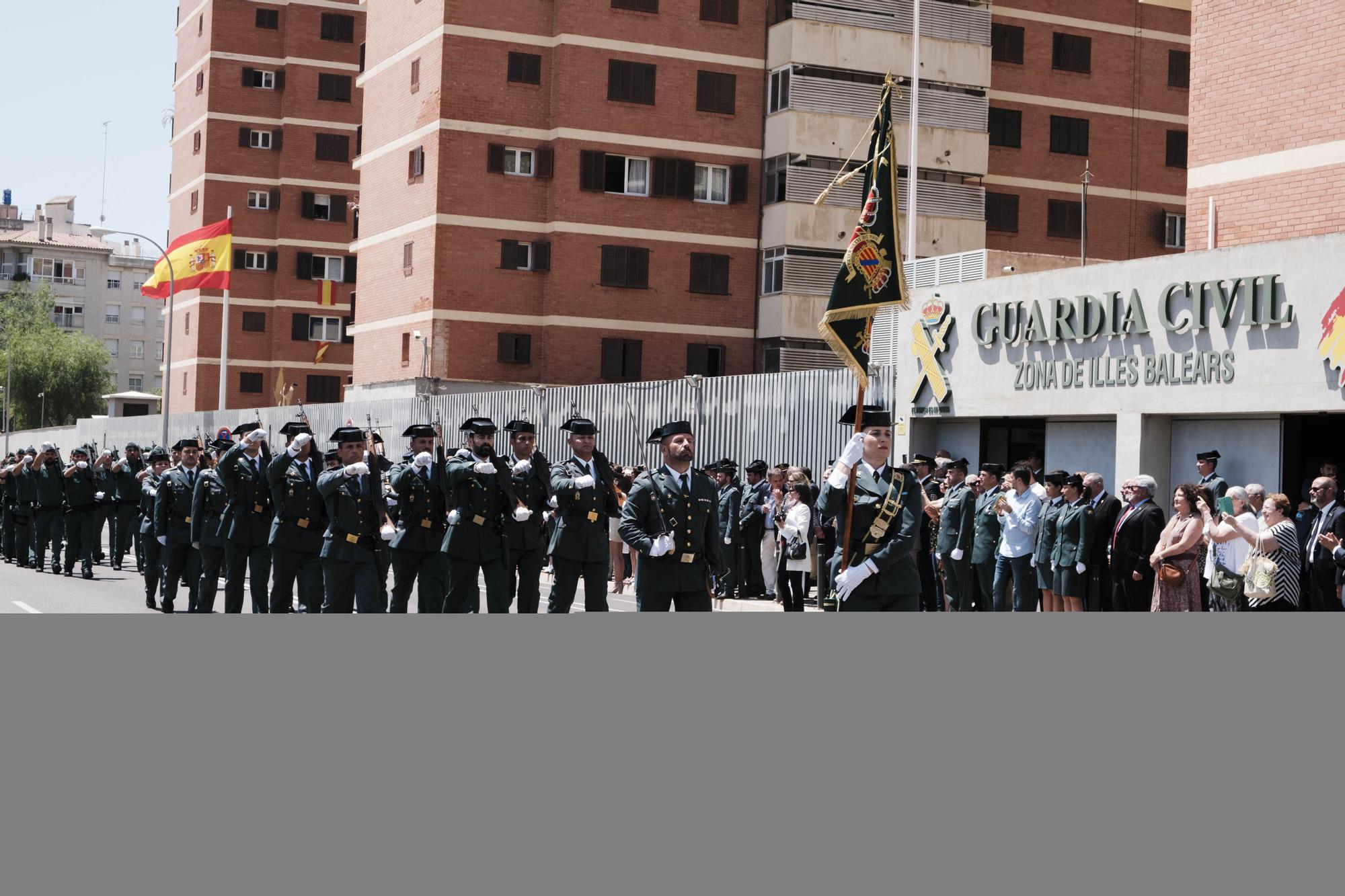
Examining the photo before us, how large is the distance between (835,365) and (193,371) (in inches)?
1271

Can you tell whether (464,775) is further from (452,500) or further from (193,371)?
(193,371)

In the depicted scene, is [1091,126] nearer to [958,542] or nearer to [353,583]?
[958,542]

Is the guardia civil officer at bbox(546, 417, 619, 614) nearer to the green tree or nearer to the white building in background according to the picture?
the green tree

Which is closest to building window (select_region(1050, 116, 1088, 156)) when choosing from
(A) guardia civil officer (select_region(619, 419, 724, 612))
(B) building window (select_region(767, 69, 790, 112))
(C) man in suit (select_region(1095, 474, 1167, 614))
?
(B) building window (select_region(767, 69, 790, 112))

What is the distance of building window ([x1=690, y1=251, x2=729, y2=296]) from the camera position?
47781 mm

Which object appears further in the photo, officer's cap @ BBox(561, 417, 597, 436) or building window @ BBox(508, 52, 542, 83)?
building window @ BBox(508, 52, 542, 83)

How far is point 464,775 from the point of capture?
577cm

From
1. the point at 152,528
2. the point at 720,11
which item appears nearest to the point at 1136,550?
the point at 152,528

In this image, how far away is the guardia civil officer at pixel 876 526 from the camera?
9852 mm

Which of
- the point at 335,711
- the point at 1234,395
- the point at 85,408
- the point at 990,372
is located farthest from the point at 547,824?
the point at 85,408

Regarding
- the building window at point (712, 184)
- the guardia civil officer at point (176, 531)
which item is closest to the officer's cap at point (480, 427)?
the guardia civil officer at point (176, 531)

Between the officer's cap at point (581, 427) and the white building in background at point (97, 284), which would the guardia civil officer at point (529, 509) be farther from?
the white building in background at point (97, 284)

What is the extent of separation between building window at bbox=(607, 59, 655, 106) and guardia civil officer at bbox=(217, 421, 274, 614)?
31.4 m

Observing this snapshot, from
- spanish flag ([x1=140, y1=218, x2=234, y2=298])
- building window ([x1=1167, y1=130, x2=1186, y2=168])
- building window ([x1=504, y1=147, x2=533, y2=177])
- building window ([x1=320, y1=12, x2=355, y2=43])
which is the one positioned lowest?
spanish flag ([x1=140, y1=218, x2=234, y2=298])
